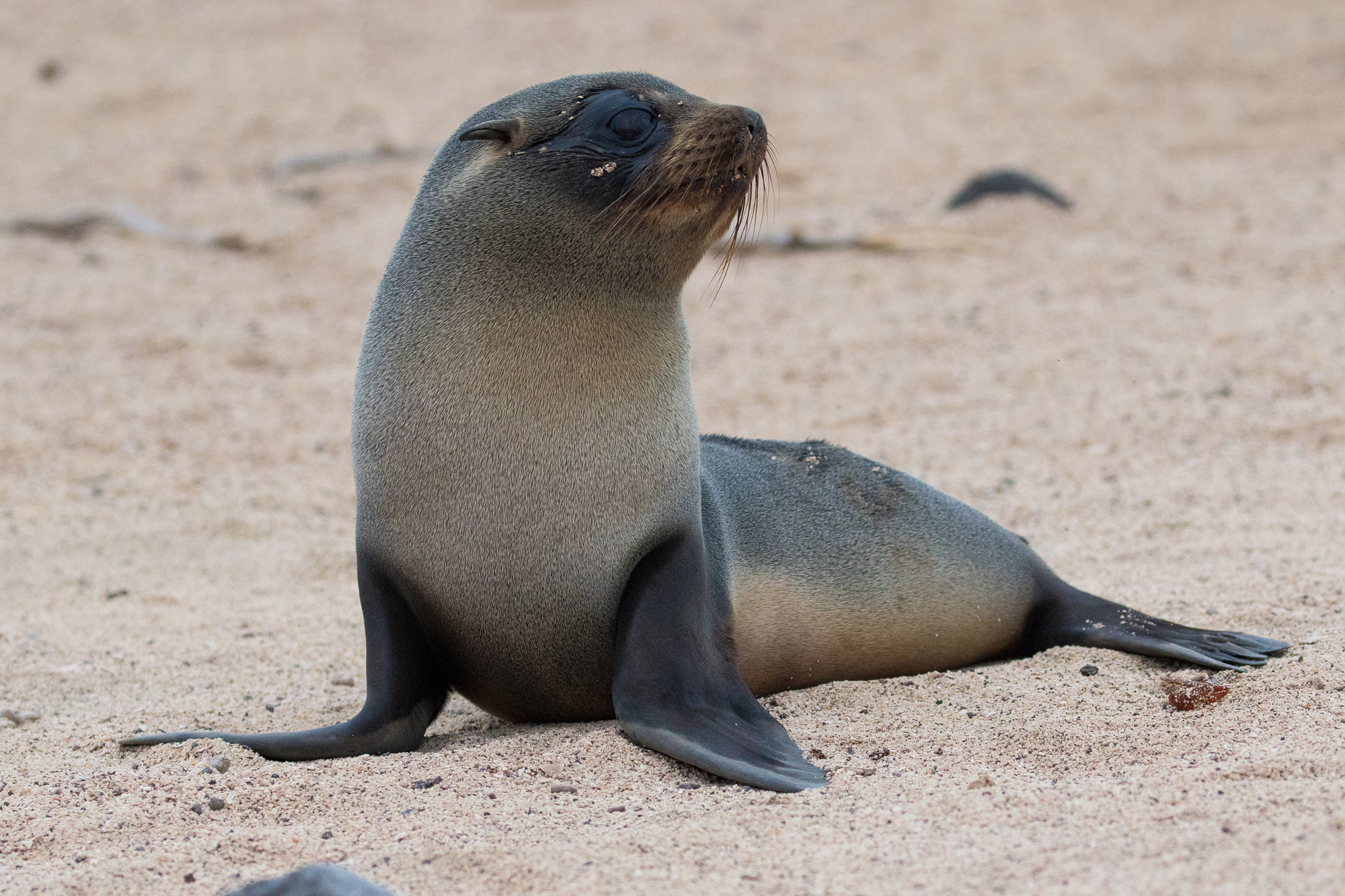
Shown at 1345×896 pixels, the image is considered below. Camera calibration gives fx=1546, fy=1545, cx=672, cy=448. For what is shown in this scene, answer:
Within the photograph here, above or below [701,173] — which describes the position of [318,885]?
below

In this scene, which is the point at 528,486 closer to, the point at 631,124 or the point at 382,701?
the point at 382,701

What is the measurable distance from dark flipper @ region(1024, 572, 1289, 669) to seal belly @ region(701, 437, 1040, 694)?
67 millimetres

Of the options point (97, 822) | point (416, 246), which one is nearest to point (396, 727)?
point (97, 822)

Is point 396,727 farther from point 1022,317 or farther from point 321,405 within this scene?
point 1022,317

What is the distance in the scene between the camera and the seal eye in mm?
3746

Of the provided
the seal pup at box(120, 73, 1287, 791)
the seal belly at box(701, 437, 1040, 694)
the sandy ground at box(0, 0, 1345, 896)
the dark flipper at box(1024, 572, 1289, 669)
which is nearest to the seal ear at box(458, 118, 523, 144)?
the seal pup at box(120, 73, 1287, 791)

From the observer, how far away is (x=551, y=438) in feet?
12.1

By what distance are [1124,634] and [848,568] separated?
2.59 ft

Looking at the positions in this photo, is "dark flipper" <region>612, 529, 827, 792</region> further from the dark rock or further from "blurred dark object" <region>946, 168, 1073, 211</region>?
"blurred dark object" <region>946, 168, 1073, 211</region>

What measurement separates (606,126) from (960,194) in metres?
7.38

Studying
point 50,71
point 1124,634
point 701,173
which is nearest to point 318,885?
point 701,173

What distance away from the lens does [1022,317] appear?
338 inches

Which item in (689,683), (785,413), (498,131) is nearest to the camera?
(689,683)

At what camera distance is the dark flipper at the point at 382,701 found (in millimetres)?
3557
